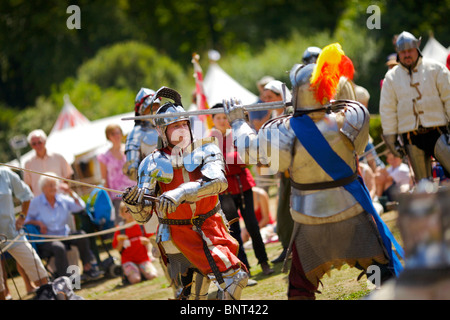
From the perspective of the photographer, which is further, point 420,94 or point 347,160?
point 420,94

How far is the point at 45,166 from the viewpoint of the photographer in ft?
29.7

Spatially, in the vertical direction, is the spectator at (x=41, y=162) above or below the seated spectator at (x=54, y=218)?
above

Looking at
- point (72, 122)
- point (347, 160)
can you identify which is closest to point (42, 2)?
point (72, 122)

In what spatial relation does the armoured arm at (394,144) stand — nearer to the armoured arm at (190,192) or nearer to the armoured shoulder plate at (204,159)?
the armoured shoulder plate at (204,159)

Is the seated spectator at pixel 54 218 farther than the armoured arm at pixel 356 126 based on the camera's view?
Yes

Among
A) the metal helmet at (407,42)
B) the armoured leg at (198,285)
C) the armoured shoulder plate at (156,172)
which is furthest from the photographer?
the metal helmet at (407,42)

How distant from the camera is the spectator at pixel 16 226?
747 cm

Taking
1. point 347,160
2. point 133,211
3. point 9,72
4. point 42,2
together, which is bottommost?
point 133,211

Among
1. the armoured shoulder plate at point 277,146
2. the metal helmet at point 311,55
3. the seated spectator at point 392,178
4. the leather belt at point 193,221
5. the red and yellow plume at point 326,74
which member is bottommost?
the seated spectator at point 392,178

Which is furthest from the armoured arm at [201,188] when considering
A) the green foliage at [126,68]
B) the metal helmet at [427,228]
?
the green foliage at [126,68]

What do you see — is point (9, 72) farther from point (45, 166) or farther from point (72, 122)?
point (45, 166)

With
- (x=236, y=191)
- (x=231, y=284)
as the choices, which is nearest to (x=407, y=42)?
(x=236, y=191)

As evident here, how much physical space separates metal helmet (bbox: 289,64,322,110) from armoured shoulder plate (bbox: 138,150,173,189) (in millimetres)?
1000
